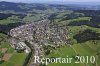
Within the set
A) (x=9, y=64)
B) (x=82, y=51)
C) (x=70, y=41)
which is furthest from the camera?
(x=70, y=41)

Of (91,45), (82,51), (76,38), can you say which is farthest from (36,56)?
(76,38)

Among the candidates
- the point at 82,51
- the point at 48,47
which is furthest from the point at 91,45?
the point at 48,47

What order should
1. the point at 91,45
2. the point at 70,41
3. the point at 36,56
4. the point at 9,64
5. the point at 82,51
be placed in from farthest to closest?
the point at 70,41, the point at 91,45, the point at 82,51, the point at 36,56, the point at 9,64

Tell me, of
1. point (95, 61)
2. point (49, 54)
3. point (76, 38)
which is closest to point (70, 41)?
point (76, 38)

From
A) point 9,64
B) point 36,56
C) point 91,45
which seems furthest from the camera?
point 91,45

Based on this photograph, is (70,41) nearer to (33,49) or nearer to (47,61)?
(33,49)

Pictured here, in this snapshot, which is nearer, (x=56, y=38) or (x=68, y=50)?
(x=68, y=50)

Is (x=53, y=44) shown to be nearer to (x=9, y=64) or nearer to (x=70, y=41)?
(x=70, y=41)

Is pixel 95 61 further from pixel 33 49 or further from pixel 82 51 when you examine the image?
pixel 33 49

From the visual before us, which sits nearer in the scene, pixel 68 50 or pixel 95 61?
pixel 95 61
